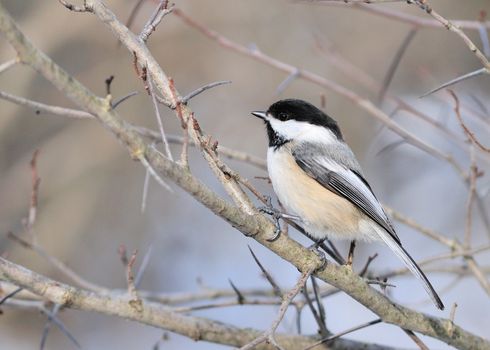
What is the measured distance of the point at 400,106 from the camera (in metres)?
3.28

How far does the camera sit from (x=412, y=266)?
9.25ft

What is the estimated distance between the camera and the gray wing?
3.08 metres

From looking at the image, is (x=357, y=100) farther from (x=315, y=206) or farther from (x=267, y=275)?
(x=267, y=275)

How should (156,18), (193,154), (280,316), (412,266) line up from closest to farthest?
(280,316)
(156,18)
(412,266)
(193,154)

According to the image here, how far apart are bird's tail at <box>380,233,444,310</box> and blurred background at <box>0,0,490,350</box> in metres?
2.68

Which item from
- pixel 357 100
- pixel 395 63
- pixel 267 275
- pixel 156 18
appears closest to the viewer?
pixel 156 18

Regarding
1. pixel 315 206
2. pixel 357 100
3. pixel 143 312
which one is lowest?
pixel 143 312

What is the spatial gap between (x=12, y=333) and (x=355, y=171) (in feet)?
13.8

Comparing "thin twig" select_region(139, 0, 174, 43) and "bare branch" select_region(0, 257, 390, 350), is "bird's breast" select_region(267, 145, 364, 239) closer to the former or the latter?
"bare branch" select_region(0, 257, 390, 350)

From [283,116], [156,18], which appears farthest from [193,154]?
[156,18]

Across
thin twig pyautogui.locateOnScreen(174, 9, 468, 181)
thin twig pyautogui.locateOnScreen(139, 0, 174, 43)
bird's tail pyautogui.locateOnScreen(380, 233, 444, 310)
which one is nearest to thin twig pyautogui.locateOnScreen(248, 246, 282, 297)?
bird's tail pyautogui.locateOnScreen(380, 233, 444, 310)

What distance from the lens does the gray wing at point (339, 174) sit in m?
3.08

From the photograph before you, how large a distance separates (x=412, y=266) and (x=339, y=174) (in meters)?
0.56

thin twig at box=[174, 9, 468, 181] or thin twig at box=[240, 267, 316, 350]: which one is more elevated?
thin twig at box=[174, 9, 468, 181]
